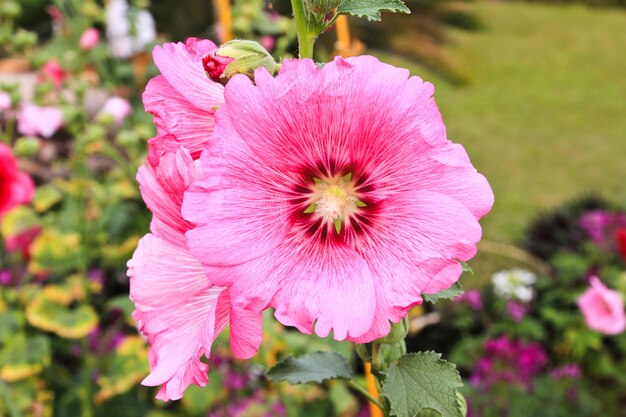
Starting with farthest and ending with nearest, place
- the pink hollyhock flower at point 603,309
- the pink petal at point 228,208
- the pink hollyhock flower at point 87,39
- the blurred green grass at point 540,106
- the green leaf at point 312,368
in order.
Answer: the blurred green grass at point 540,106 < the pink hollyhock flower at point 603,309 < the pink hollyhock flower at point 87,39 < the green leaf at point 312,368 < the pink petal at point 228,208

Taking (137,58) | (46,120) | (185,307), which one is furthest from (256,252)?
(137,58)

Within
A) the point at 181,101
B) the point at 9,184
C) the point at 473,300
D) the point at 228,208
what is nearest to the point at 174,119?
the point at 181,101

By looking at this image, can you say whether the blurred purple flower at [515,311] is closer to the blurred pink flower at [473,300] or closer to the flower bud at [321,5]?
the blurred pink flower at [473,300]

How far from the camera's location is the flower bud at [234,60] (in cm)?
71

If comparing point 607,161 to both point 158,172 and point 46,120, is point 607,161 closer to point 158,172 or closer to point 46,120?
point 46,120

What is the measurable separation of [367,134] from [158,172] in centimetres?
19

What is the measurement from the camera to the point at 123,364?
2.42m

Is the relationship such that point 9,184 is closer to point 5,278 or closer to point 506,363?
point 5,278

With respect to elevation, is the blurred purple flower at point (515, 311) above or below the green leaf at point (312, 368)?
below

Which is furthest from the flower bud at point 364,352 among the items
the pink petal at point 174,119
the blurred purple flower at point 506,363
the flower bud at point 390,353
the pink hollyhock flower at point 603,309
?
the pink hollyhock flower at point 603,309

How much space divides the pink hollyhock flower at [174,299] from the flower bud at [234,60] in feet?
0.28

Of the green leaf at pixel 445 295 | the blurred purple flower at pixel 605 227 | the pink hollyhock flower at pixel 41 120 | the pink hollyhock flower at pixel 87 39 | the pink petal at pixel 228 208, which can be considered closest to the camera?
the pink petal at pixel 228 208

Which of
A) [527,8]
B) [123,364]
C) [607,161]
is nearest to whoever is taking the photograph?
[123,364]

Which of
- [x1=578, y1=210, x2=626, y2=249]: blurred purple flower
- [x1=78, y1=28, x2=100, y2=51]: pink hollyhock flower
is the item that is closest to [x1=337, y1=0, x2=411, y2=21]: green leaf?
[x1=78, y1=28, x2=100, y2=51]: pink hollyhock flower
